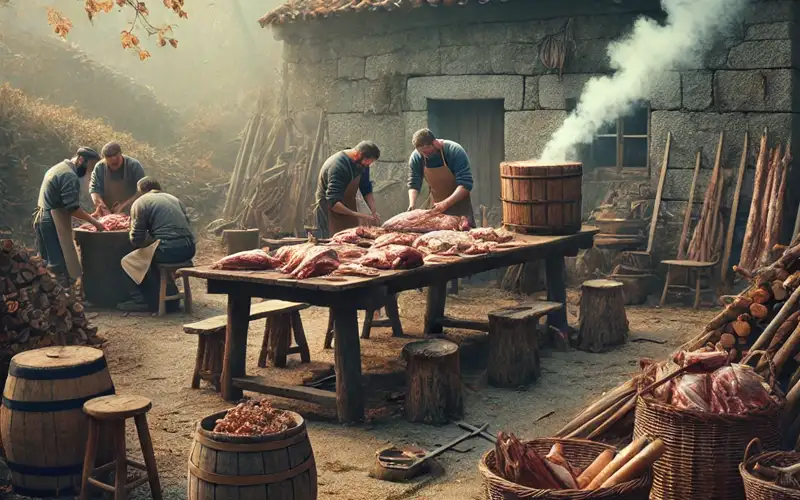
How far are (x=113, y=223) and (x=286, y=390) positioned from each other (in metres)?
5.25

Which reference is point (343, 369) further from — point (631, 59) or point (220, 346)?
point (631, 59)

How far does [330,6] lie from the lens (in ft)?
49.1

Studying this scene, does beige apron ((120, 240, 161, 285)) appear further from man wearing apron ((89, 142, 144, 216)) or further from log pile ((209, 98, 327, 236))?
log pile ((209, 98, 327, 236))

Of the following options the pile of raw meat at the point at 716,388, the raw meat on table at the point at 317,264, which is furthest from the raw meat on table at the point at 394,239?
the pile of raw meat at the point at 716,388

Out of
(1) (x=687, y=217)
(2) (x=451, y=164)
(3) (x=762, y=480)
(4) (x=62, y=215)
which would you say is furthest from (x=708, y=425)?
(4) (x=62, y=215)

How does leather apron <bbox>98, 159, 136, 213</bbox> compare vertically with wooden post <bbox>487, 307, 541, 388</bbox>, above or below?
above

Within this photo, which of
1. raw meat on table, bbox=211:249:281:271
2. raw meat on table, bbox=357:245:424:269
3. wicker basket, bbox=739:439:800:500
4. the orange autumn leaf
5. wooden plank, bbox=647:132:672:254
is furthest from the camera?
wooden plank, bbox=647:132:672:254

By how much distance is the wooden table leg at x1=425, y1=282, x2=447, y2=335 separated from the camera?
405 inches

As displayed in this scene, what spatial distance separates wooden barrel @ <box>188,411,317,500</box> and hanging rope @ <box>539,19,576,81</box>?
29.9 ft

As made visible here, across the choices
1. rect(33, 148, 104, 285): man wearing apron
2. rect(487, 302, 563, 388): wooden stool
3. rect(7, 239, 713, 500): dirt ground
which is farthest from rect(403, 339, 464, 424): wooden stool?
rect(33, 148, 104, 285): man wearing apron

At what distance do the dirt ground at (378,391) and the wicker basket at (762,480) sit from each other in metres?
1.80

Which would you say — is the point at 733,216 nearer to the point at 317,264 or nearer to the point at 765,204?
the point at 765,204

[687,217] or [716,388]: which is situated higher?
[687,217]

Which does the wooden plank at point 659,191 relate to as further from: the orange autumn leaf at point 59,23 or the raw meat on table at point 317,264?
the orange autumn leaf at point 59,23
